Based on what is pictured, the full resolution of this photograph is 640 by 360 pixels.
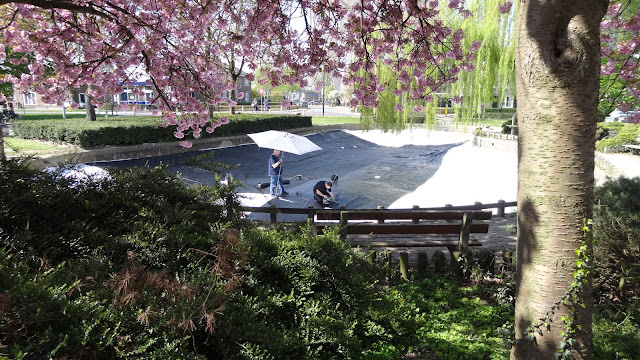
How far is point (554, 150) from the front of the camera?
2404mm

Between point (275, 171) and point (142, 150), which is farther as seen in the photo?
point (142, 150)

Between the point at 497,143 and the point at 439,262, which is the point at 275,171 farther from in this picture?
the point at 497,143

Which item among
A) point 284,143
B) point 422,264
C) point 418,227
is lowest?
point 422,264

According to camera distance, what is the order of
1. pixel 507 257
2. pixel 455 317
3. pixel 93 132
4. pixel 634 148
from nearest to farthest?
pixel 455 317, pixel 507 257, pixel 93 132, pixel 634 148

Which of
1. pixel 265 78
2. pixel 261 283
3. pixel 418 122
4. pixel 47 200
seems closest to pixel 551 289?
pixel 261 283

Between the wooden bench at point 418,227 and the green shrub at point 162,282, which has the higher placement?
the green shrub at point 162,282

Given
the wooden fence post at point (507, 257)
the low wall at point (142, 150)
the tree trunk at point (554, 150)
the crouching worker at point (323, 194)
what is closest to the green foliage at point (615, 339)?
the tree trunk at point (554, 150)

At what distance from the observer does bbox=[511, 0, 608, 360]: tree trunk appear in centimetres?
233

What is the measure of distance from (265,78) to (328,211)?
3225 millimetres

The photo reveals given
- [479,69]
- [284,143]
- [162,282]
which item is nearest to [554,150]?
[162,282]

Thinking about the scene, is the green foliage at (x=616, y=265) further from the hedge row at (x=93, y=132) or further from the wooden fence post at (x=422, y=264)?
the hedge row at (x=93, y=132)

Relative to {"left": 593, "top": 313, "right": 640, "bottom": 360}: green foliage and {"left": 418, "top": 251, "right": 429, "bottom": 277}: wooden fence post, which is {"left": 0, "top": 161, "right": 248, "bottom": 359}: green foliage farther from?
{"left": 593, "top": 313, "right": 640, "bottom": 360}: green foliage

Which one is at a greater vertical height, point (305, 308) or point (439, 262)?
point (305, 308)

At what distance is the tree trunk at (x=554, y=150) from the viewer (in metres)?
2.33
